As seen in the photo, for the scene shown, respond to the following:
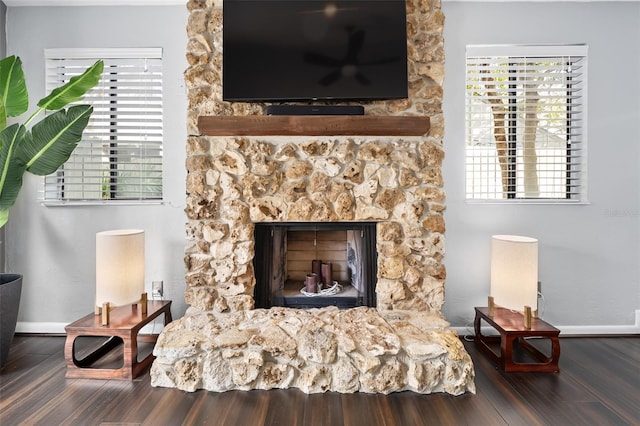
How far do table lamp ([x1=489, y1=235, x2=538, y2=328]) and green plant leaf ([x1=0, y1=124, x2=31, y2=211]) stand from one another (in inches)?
130

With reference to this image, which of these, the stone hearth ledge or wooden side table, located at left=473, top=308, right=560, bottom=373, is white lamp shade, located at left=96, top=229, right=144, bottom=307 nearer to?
the stone hearth ledge

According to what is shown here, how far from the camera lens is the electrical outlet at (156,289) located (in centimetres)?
276

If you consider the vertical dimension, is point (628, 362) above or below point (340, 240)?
below

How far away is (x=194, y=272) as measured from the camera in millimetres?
2473

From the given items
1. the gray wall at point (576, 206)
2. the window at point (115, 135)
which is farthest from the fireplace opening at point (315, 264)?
the window at point (115, 135)

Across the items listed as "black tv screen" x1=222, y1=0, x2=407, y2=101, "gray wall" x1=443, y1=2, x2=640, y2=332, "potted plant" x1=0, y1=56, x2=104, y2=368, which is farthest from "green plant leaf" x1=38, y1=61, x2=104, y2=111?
"gray wall" x1=443, y1=2, x2=640, y2=332

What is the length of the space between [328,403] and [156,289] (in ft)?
5.66

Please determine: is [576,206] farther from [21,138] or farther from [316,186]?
[21,138]

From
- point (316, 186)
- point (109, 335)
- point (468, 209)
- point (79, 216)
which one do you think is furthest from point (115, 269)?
point (468, 209)

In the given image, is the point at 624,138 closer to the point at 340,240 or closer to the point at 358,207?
the point at 358,207

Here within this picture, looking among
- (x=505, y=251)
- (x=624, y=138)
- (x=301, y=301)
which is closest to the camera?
(x=505, y=251)

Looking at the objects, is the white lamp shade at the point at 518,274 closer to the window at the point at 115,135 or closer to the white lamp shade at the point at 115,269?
the white lamp shade at the point at 115,269

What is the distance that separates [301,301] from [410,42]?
6.93 ft

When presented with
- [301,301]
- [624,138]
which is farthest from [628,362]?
[301,301]
